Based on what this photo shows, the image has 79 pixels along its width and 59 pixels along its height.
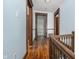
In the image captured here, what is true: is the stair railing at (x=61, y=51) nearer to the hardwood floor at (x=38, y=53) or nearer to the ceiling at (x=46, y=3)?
the hardwood floor at (x=38, y=53)

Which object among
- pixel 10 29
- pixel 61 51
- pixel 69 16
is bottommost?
pixel 61 51

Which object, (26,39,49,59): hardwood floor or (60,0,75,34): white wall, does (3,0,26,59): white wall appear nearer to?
(26,39,49,59): hardwood floor

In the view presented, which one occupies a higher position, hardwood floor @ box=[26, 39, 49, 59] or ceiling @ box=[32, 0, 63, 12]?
ceiling @ box=[32, 0, 63, 12]

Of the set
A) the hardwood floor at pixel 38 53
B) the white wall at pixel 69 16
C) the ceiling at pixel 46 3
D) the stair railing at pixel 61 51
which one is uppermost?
the ceiling at pixel 46 3

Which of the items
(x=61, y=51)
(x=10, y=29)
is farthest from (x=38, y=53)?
(x=61, y=51)

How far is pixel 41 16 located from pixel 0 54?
32.4ft

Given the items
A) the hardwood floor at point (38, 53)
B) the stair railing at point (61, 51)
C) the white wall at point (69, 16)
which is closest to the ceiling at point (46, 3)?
the white wall at point (69, 16)

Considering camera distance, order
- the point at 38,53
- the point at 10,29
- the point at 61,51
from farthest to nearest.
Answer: the point at 38,53 < the point at 10,29 < the point at 61,51

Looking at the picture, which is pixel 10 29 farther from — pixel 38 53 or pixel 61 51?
pixel 38 53

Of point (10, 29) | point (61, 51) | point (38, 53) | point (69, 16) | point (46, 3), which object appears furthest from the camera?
point (46, 3)

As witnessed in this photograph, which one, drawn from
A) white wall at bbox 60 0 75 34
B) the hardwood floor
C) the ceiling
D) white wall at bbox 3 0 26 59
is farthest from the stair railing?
the ceiling
